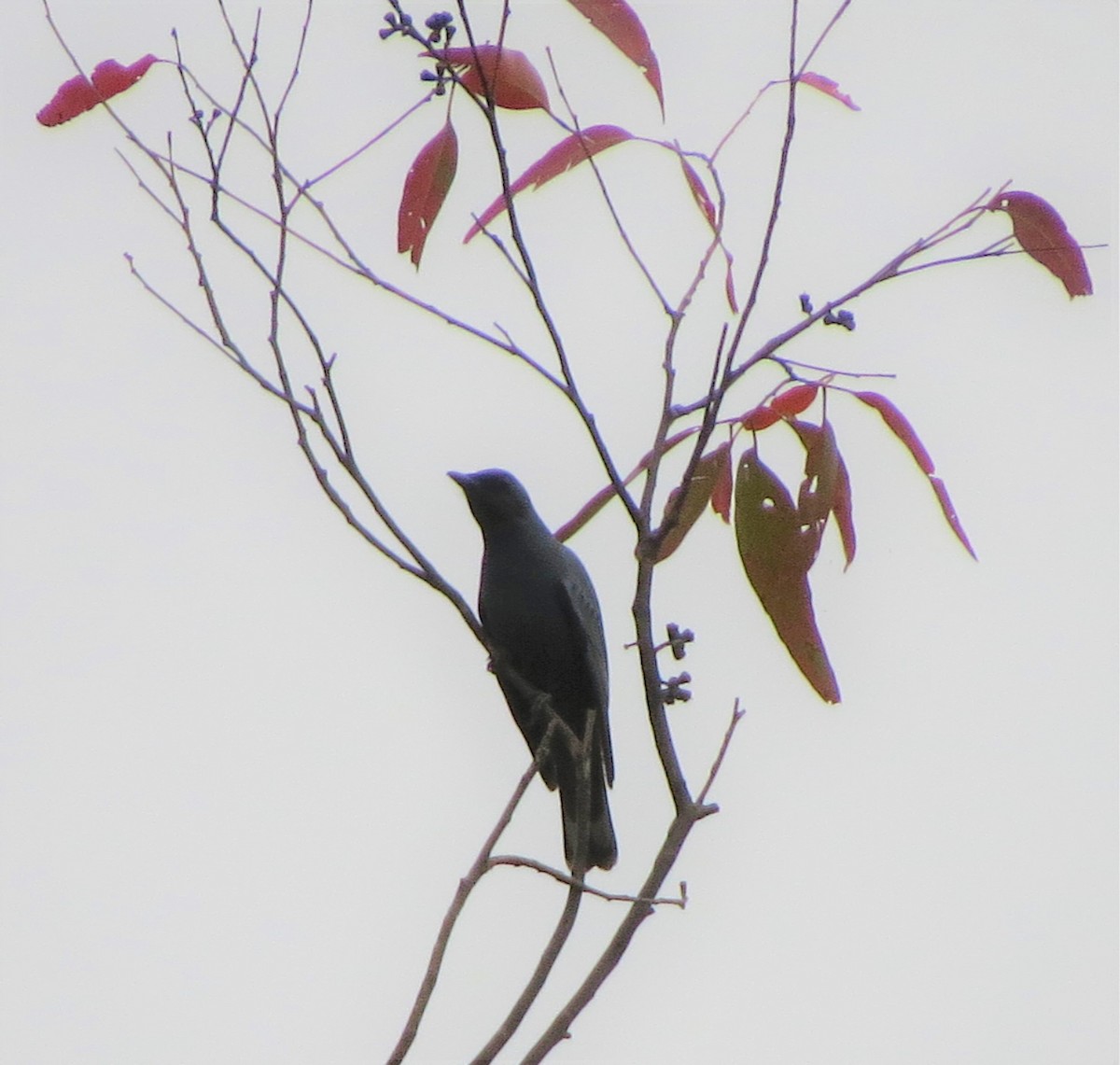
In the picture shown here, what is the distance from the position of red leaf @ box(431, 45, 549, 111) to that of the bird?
0.95m

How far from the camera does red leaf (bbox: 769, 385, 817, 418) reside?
189 centimetres

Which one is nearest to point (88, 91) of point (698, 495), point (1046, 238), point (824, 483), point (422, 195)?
point (422, 195)

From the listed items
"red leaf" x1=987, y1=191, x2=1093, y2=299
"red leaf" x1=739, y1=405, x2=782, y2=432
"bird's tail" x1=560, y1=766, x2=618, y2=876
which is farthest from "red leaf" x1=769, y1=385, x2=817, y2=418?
"bird's tail" x1=560, y1=766, x2=618, y2=876

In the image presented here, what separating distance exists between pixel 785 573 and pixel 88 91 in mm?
1106

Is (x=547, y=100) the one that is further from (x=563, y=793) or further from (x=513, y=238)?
(x=563, y=793)

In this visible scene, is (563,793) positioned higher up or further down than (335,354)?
further down

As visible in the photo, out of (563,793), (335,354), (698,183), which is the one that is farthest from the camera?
(563,793)

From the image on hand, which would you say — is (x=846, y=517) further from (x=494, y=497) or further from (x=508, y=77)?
(x=494, y=497)

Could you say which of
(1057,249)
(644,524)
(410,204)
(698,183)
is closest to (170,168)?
(410,204)

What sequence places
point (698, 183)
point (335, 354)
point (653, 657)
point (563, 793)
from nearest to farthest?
1. point (653, 657)
2. point (335, 354)
3. point (698, 183)
4. point (563, 793)

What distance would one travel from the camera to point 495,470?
8.78 ft

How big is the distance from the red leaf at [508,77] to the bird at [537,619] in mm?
952

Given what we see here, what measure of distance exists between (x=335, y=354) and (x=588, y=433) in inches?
13.7

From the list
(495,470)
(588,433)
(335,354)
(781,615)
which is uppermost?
(495,470)
